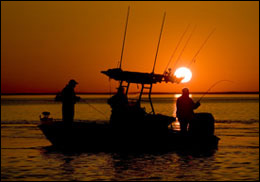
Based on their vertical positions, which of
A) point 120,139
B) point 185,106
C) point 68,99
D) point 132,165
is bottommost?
point 132,165

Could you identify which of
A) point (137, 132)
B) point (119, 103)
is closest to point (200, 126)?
point (137, 132)

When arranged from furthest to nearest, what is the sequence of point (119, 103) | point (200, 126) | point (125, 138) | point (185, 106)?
1. point (200, 126)
2. point (185, 106)
3. point (125, 138)
4. point (119, 103)

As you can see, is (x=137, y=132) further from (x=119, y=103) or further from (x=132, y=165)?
(x=132, y=165)

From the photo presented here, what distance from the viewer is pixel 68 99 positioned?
20.4 metres

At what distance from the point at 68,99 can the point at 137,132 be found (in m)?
2.71

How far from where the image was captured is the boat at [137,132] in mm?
20516

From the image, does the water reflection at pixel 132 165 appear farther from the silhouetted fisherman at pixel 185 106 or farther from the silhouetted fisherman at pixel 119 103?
the silhouetted fisherman at pixel 119 103

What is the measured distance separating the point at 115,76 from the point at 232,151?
5.40 metres

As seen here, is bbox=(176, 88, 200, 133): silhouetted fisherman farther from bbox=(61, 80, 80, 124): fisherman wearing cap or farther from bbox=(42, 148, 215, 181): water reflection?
bbox=(61, 80, 80, 124): fisherman wearing cap

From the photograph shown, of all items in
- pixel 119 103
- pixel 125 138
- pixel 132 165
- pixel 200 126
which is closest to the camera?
pixel 132 165

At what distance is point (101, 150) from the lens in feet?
68.9

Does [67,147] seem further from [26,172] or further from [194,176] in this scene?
[194,176]

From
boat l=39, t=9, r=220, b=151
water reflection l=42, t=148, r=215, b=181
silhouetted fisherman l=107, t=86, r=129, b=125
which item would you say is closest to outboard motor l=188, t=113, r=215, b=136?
boat l=39, t=9, r=220, b=151

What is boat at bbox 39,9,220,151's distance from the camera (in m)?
20.5
